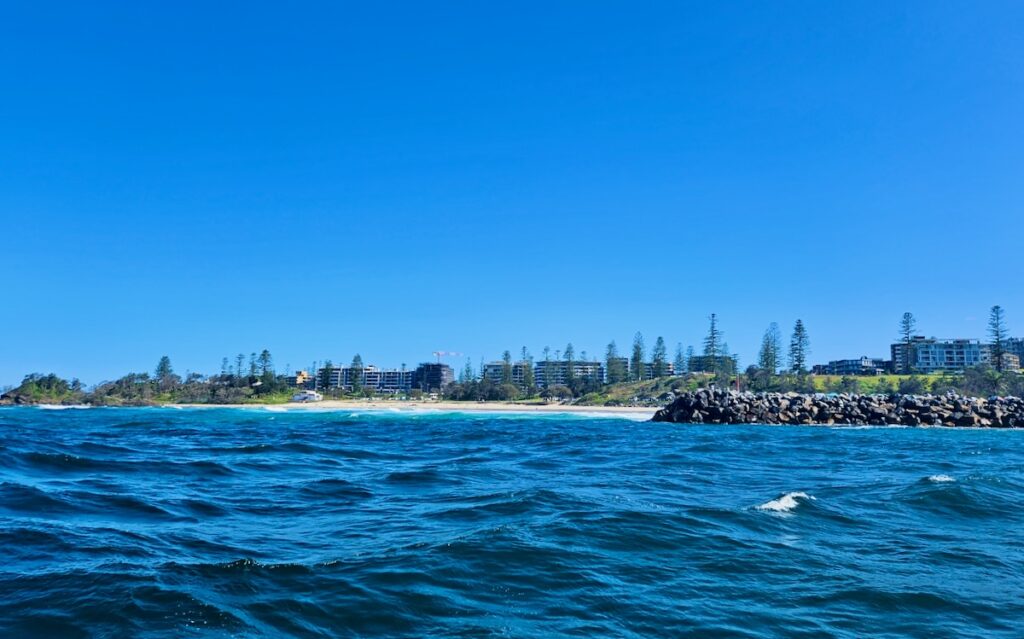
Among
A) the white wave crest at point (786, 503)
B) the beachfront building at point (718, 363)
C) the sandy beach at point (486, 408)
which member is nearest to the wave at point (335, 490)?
the white wave crest at point (786, 503)

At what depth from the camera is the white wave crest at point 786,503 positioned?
1158 cm

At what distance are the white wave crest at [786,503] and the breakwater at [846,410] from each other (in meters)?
41.2

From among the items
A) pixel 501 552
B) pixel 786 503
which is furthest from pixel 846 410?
A: pixel 501 552

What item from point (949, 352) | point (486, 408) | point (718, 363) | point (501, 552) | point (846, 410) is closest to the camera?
point (501, 552)

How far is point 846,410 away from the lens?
51250mm

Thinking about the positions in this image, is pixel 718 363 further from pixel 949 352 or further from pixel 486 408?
pixel 949 352

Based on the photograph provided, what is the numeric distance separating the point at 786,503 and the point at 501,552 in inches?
249

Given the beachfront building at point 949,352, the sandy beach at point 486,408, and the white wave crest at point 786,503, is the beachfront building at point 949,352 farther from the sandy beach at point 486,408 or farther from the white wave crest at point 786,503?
the white wave crest at point 786,503

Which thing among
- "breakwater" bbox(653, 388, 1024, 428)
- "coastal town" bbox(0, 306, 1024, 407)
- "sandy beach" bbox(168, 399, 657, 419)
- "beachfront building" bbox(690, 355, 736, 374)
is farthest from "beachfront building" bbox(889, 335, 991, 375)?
"breakwater" bbox(653, 388, 1024, 428)

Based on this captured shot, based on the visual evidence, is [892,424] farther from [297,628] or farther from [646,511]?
[297,628]

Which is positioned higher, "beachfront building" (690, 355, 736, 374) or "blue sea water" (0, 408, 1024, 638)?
"beachfront building" (690, 355, 736, 374)

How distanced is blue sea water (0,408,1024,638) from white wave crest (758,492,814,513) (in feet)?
0.23

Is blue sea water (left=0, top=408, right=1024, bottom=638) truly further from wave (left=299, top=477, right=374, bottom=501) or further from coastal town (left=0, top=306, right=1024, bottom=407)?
coastal town (left=0, top=306, right=1024, bottom=407)

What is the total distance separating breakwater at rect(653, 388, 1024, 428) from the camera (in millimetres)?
48438
